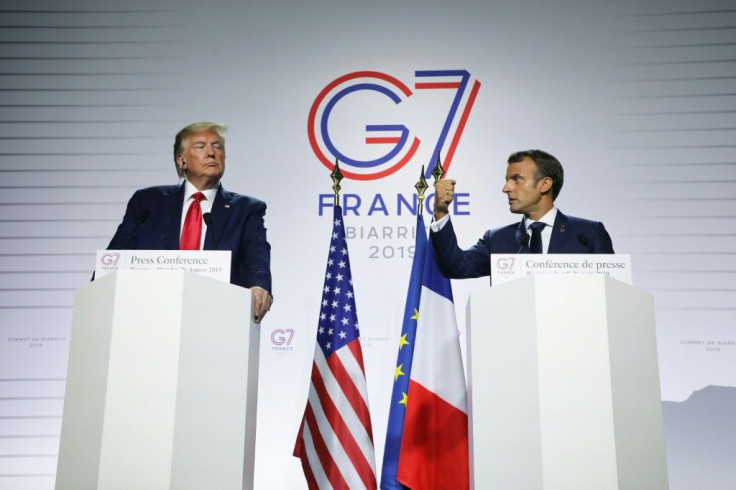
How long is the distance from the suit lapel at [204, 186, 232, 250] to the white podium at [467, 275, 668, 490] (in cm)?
173

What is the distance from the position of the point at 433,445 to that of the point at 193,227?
172 cm

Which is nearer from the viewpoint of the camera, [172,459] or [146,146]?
[172,459]

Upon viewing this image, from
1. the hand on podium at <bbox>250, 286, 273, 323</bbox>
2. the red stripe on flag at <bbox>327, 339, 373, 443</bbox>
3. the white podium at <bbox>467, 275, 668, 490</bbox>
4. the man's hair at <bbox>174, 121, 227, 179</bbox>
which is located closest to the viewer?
the white podium at <bbox>467, 275, 668, 490</bbox>

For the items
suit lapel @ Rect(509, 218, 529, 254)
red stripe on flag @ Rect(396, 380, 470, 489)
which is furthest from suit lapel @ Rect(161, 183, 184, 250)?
suit lapel @ Rect(509, 218, 529, 254)

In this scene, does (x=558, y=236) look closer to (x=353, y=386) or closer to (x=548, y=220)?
(x=548, y=220)

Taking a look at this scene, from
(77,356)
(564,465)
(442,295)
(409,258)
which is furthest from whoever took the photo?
(409,258)

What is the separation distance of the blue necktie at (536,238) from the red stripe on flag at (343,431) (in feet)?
3.98

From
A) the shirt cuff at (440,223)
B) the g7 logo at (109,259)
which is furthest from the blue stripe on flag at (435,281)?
the g7 logo at (109,259)

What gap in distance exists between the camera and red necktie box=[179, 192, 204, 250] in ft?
14.0

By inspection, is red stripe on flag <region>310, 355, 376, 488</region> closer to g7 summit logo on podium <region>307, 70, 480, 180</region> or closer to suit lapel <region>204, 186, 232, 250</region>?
suit lapel <region>204, 186, 232, 250</region>

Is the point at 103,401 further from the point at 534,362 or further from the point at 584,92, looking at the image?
the point at 584,92

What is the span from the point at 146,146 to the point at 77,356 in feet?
7.30

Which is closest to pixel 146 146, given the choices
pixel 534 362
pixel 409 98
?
pixel 409 98

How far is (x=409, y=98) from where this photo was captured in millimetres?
4922
